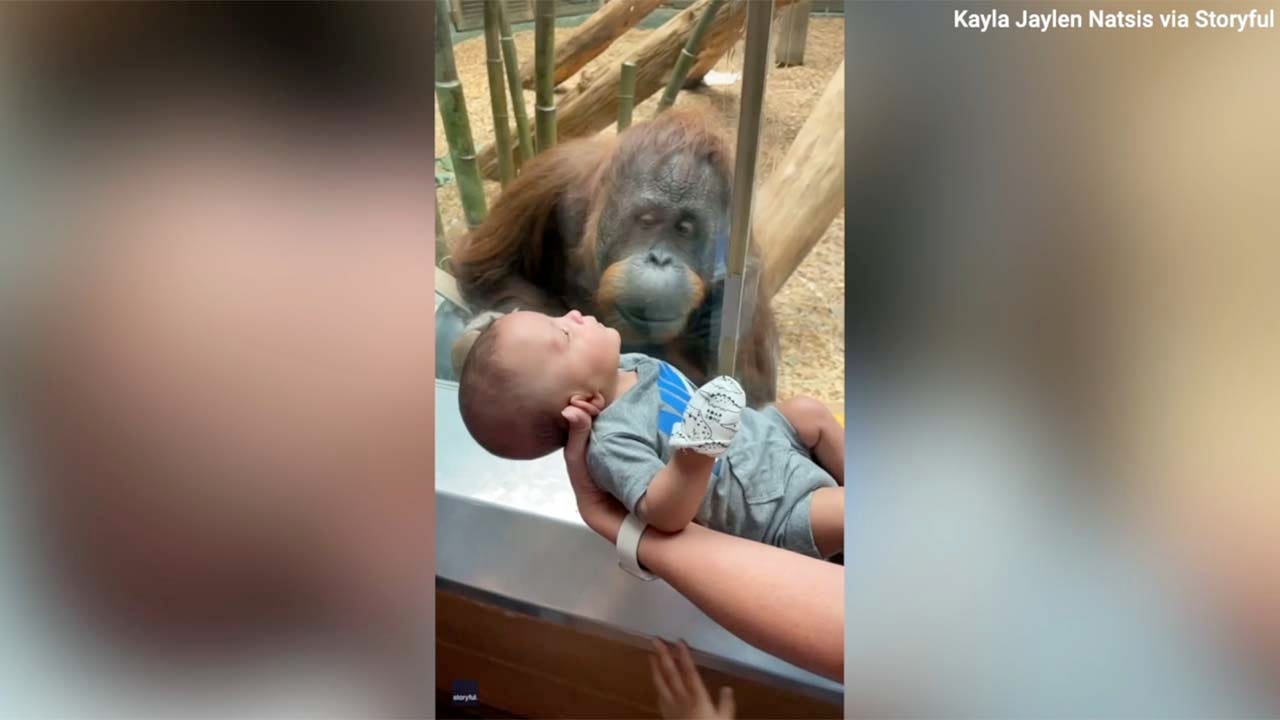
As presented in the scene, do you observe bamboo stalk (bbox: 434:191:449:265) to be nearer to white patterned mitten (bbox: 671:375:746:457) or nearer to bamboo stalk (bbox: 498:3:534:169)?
bamboo stalk (bbox: 498:3:534:169)

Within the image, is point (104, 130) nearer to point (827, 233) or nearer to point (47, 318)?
point (47, 318)

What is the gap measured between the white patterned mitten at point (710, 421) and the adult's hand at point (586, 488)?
0.25 feet

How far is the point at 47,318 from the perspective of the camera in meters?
0.71

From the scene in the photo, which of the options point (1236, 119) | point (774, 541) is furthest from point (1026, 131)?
point (774, 541)

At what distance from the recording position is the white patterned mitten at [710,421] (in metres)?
0.61

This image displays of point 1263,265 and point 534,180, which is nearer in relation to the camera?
point 1263,265

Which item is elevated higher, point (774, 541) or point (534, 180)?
point (534, 180)

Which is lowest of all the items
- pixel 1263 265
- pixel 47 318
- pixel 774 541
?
pixel 774 541

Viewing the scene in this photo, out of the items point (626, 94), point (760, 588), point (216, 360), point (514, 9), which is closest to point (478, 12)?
point (514, 9)

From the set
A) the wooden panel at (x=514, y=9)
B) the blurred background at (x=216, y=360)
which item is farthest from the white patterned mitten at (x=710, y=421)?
the wooden panel at (x=514, y=9)

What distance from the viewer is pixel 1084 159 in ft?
2.07

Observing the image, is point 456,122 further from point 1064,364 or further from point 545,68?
point 1064,364

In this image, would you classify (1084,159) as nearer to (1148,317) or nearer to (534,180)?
(1148,317)

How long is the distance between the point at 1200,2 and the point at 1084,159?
153mm
